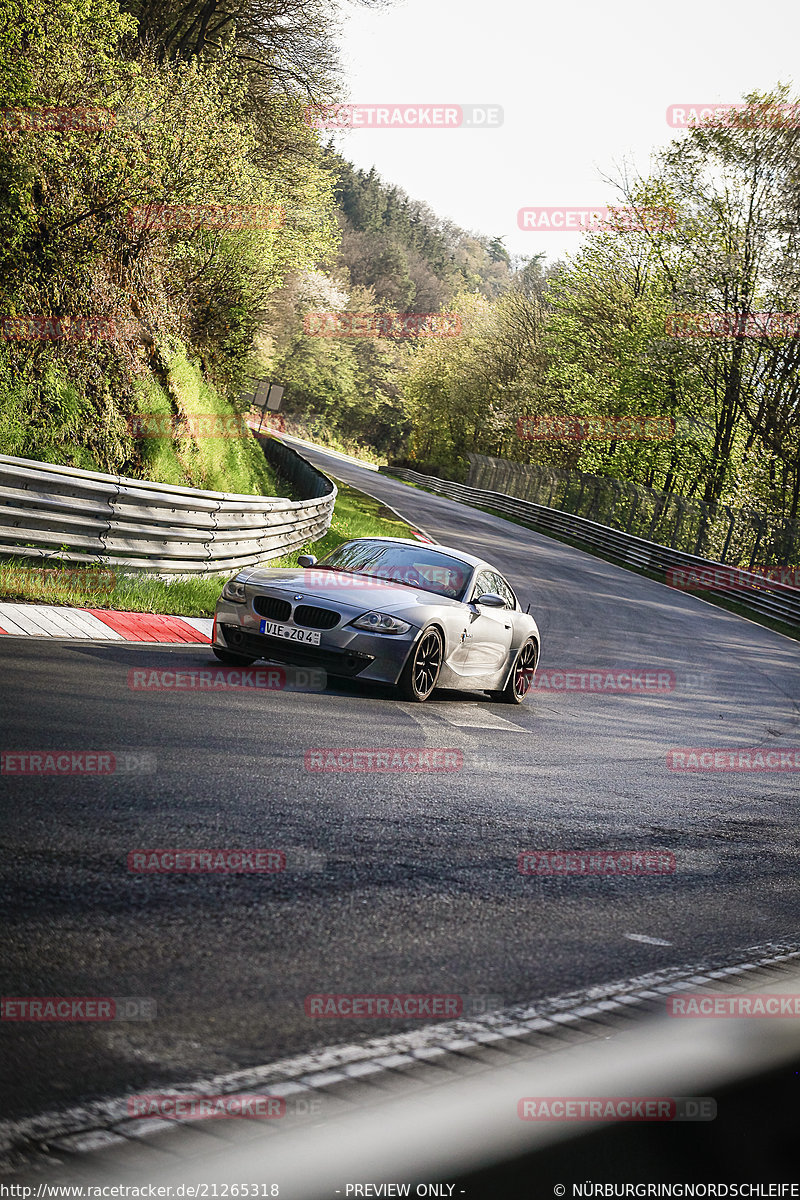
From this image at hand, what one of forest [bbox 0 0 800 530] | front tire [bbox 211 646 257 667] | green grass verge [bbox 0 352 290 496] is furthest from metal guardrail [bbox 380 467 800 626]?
front tire [bbox 211 646 257 667]

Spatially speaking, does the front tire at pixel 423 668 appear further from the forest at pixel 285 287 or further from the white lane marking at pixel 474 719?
the forest at pixel 285 287

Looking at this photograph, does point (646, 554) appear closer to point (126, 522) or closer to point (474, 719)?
point (126, 522)

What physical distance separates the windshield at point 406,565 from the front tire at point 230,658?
137 centimetres

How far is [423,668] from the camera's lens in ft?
31.0

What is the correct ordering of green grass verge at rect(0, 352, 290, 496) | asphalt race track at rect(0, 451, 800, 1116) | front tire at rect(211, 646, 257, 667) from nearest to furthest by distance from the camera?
asphalt race track at rect(0, 451, 800, 1116), front tire at rect(211, 646, 257, 667), green grass verge at rect(0, 352, 290, 496)

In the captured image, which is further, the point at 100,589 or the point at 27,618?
the point at 100,589

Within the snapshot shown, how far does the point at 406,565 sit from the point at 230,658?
2121mm

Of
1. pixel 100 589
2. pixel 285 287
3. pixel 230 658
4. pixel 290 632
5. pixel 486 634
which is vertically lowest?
pixel 230 658

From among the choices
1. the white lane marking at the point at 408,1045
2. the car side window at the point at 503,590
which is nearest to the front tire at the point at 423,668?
the car side window at the point at 503,590

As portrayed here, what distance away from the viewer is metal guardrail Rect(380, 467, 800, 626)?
31203mm

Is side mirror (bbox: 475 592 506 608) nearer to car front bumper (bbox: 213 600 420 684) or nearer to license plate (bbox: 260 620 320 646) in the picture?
car front bumper (bbox: 213 600 420 684)

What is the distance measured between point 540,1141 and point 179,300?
20794 millimetres

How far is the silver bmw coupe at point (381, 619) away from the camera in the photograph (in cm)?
897

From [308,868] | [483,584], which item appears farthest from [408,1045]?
[483,584]
